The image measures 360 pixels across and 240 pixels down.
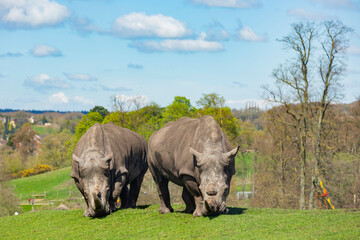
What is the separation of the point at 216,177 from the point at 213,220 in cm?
133

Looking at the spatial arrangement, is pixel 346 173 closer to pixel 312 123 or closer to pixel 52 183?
pixel 312 123

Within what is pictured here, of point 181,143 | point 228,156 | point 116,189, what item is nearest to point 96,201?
point 116,189

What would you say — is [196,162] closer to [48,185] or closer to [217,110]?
[217,110]

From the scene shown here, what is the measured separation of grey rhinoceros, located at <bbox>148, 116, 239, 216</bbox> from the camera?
17.4 metres

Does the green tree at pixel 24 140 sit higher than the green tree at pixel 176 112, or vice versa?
the green tree at pixel 176 112

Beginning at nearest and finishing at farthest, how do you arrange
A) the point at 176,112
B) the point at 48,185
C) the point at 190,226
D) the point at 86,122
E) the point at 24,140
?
the point at 190,226 < the point at 176,112 < the point at 86,122 < the point at 48,185 < the point at 24,140

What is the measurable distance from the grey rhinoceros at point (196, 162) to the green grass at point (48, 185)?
88.1 metres

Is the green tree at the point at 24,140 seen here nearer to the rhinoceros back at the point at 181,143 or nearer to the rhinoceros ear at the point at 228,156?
the rhinoceros back at the point at 181,143

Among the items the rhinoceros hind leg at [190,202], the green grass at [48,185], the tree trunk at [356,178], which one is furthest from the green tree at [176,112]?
the rhinoceros hind leg at [190,202]

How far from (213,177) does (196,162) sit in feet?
3.16

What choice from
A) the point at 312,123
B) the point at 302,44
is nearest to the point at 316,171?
the point at 312,123

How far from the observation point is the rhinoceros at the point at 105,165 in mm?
20359

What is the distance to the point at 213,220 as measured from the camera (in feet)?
56.8

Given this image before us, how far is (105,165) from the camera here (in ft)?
67.5
